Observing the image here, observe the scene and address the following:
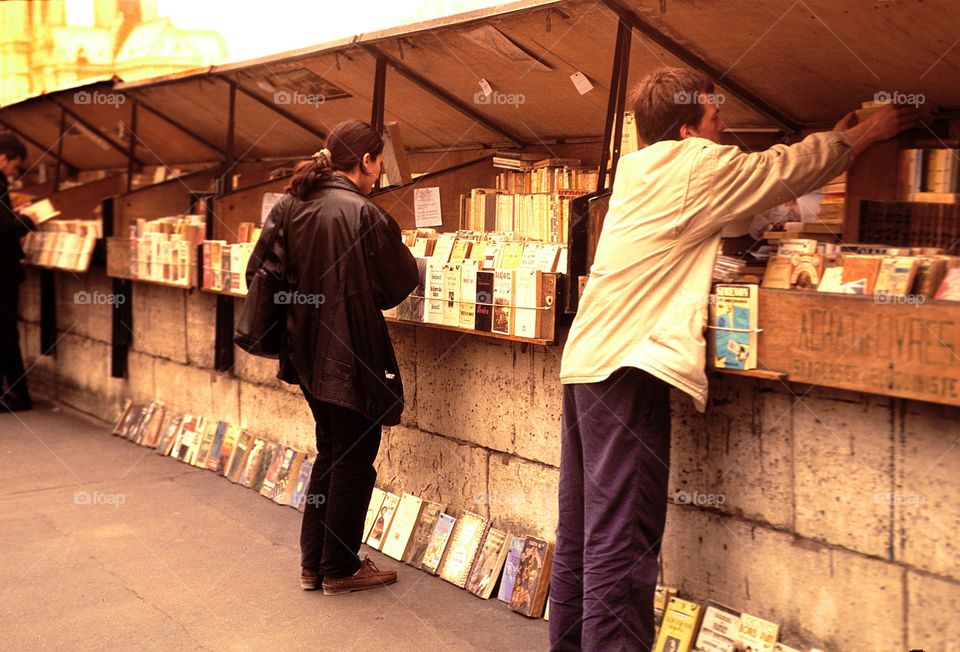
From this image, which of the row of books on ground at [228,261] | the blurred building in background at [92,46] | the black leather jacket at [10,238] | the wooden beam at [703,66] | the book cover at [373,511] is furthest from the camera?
the blurred building in background at [92,46]

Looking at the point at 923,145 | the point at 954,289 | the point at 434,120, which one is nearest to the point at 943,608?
the point at 954,289

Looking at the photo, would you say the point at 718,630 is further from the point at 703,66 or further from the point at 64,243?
the point at 64,243

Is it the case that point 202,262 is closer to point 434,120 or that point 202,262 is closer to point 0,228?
point 434,120

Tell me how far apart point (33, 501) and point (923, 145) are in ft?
16.5

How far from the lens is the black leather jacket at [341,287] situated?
4.25 m

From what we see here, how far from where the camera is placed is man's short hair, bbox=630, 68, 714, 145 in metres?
3.14

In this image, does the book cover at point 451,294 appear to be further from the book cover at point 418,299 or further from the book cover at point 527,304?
the book cover at point 527,304

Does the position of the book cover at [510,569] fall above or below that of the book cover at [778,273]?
below

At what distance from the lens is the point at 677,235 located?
3.11m

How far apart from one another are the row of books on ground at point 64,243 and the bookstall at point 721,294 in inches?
82.1

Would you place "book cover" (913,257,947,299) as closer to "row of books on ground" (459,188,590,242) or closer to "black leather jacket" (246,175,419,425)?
"row of books on ground" (459,188,590,242)

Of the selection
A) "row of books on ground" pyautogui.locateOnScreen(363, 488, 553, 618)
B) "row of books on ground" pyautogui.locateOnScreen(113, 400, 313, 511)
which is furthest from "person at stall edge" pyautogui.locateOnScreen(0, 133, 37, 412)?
"row of books on ground" pyautogui.locateOnScreen(363, 488, 553, 618)

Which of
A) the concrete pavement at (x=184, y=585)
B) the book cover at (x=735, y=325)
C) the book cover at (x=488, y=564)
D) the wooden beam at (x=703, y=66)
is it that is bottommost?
the concrete pavement at (x=184, y=585)

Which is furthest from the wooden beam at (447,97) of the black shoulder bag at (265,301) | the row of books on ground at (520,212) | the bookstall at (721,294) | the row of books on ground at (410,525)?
the row of books on ground at (410,525)
